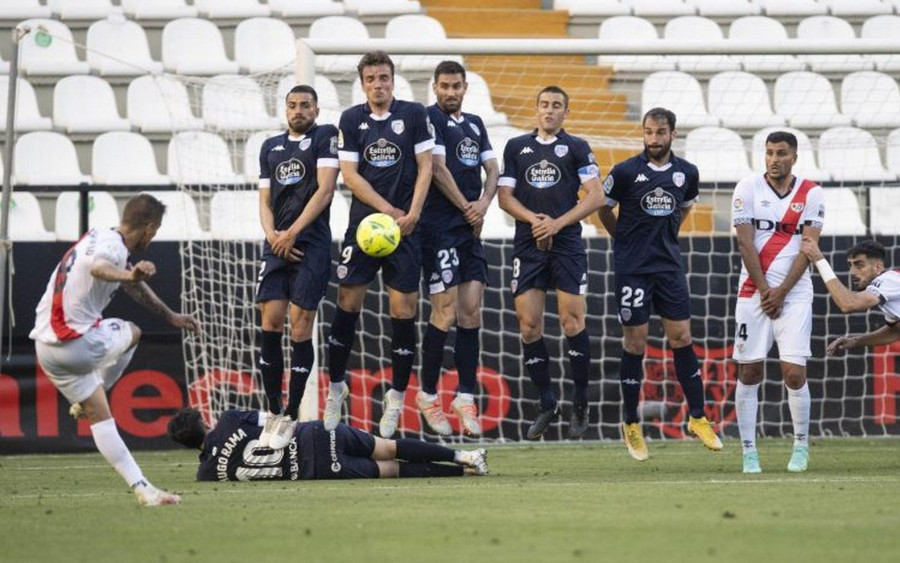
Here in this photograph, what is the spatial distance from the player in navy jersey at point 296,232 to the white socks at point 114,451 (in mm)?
2286

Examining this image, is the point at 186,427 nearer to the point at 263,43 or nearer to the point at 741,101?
the point at 263,43

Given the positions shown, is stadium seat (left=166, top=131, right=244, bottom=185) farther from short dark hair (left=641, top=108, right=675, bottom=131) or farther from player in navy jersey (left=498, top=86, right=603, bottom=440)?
short dark hair (left=641, top=108, right=675, bottom=131)

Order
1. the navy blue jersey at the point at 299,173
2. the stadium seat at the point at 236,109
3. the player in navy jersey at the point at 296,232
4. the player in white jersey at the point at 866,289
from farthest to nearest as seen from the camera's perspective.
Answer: the stadium seat at the point at 236,109
the navy blue jersey at the point at 299,173
the player in navy jersey at the point at 296,232
the player in white jersey at the point at 866,289

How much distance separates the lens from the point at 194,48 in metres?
15.8

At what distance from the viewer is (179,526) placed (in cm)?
651

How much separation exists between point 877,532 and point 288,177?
200 inches

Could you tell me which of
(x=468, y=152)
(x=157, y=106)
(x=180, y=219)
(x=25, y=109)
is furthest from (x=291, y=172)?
(x=25, y=109)

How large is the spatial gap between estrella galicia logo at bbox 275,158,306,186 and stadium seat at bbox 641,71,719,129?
6579 millimetres

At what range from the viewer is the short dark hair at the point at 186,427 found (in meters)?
9.04

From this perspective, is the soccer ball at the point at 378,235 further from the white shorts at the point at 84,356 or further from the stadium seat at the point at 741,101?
the stadium seat at the point at 741,101

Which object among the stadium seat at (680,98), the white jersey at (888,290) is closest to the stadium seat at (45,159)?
the stadium seat at (680,98)

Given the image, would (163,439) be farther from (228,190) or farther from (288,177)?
(288,177)

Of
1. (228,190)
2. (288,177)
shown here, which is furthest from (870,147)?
(288,177)

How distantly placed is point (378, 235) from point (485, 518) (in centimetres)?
322
